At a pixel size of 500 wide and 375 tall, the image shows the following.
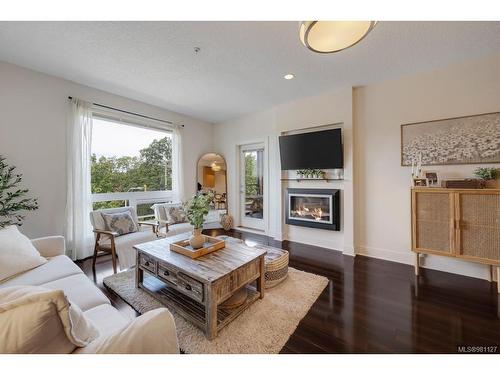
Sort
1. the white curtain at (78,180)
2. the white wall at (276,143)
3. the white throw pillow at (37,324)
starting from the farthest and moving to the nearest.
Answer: the white wall at (276,143)
the white curtain at (78,180)
the white throw pillow at (37,324)

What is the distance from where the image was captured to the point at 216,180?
Result: 5051 mm

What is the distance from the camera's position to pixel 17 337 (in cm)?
67

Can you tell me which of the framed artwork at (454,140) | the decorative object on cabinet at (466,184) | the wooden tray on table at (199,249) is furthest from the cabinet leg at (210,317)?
the framed artwork at (454,140)

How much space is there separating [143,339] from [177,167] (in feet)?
12.7

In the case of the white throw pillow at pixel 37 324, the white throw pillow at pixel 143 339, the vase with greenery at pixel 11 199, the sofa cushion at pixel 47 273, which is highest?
the vase with greenery at pixel 11 199

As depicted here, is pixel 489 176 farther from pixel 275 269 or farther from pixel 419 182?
pixel 275 269

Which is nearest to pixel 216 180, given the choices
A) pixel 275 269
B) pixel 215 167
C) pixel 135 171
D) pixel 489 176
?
pixel 215 167

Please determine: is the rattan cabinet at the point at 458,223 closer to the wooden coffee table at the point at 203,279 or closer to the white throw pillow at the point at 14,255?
the wooden coffee table at the point at 203,279

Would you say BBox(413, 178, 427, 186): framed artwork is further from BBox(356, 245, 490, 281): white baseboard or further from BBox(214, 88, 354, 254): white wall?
BBox(356, 245, 490, 281): white baseboard

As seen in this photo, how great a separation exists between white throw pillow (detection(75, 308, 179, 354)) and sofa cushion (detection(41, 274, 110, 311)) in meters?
0.67

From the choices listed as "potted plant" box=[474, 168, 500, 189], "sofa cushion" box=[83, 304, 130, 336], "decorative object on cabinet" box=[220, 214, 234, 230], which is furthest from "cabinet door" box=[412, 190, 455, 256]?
"decorative object on cabinet" box=[220, 214, 234, 230]

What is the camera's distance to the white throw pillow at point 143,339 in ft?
2.63
